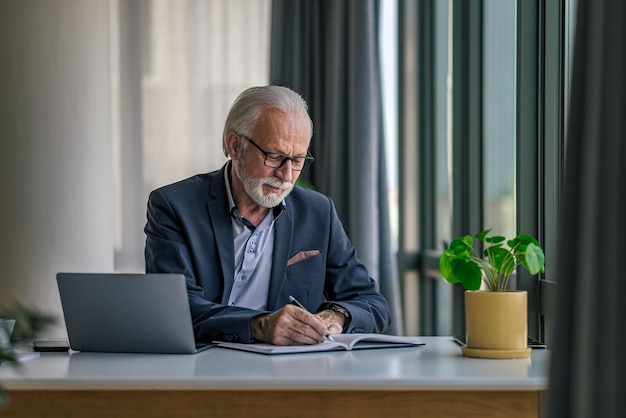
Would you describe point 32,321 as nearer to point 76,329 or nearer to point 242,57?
point 76,329

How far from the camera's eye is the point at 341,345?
2.22 meters

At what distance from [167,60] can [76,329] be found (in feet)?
13.0

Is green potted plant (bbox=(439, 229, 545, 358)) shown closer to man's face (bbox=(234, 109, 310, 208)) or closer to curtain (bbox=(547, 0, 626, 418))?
curtain (bbox=(547, 0, 626, 418))

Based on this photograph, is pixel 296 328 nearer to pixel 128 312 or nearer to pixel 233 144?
pixel 128 312

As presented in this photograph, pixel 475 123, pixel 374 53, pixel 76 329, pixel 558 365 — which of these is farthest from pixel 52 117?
pixel 558 365

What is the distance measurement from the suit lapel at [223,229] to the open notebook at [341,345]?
363 millimetres

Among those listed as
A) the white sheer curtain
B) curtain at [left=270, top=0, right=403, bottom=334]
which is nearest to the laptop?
curtain at [left=270, top=0, right=403, bottom=334]

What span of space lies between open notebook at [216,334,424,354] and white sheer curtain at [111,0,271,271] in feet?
12.1

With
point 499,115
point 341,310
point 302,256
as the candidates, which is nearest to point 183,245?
point 302,256

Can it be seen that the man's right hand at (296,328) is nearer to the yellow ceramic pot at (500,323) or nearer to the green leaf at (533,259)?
the yellow ceramic pot at (500,323)

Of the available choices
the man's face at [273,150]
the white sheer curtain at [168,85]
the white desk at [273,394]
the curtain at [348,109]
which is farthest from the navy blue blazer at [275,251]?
the white sheer curtain at [168,85]

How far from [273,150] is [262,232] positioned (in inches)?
10.4

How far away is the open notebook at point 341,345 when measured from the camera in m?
2.17

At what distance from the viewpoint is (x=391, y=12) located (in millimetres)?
5410
